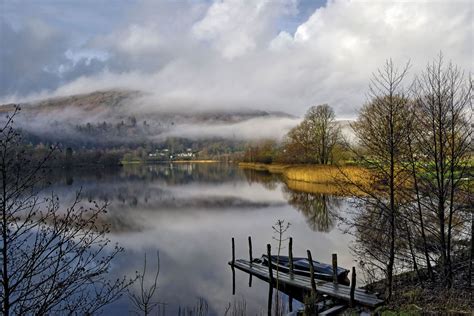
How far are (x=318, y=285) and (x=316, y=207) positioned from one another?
17.2 m

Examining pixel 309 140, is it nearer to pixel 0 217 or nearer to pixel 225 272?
pixel 225 272

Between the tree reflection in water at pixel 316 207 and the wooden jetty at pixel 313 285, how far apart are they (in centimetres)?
692

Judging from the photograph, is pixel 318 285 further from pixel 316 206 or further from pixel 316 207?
pixel 316 206

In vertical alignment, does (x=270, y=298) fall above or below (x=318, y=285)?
below

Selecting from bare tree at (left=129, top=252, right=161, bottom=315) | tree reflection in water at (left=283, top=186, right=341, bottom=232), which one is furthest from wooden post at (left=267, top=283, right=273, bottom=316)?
tree reflection in water at (left=283, top=186, right=341, bottom=232)

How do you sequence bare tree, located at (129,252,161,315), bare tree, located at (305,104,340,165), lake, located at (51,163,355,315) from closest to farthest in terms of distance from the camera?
bare tree, located at (129,252,161,315)
lake, located at (51,163,355,315)
bare tree, located at (305,104,340,165)

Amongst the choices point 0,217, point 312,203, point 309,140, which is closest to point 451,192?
point 0,217

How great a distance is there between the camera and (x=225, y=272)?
1534 centimetres

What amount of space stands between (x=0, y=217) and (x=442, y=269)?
9560 millimetres

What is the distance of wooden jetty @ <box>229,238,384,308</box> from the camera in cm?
995

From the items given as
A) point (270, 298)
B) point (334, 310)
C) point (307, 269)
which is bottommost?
point (270, 298)

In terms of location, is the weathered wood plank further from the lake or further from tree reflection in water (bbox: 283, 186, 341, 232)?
tree reflection in water (bbox: 283, 186, 341, 232)

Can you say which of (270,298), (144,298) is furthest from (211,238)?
(144,298)

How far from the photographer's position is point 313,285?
11.6 m
